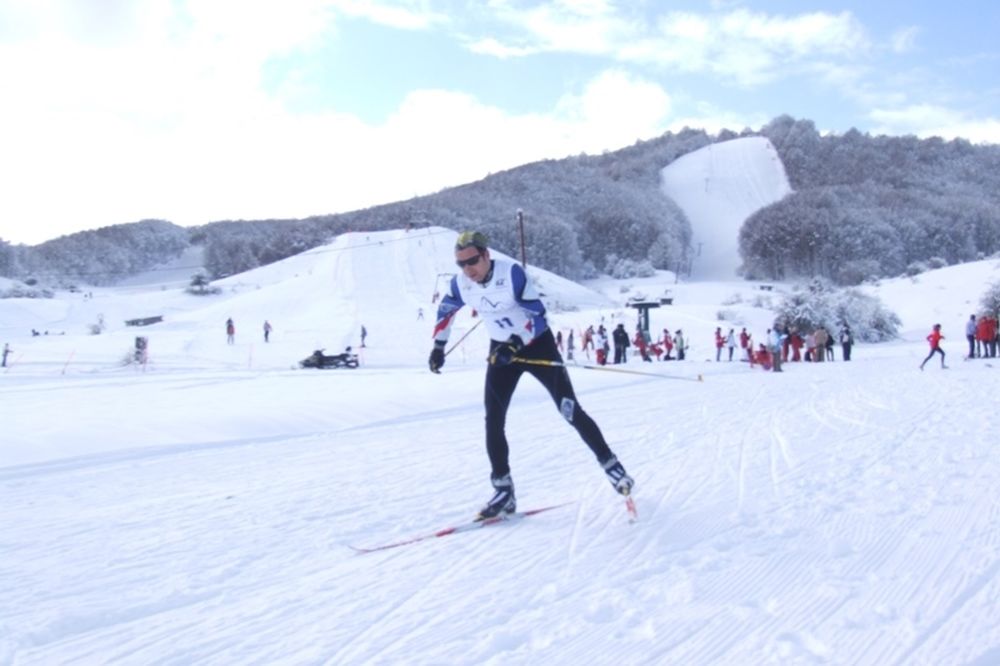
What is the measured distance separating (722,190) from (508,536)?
6127 inches

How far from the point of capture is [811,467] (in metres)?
6.75

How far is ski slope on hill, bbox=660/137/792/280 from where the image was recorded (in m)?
128

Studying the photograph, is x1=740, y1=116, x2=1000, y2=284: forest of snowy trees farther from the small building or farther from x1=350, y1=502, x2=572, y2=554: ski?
x1=350, y1=502, x2=572, y2=554: ski

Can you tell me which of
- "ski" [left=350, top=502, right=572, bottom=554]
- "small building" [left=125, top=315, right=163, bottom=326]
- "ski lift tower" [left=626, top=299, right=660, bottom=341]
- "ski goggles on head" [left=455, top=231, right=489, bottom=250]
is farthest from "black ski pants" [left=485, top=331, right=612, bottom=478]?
"small building" [left=125, top=315, right=163, bottom=326]

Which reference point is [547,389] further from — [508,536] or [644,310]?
[644,310]

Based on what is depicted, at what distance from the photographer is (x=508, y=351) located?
208 inches

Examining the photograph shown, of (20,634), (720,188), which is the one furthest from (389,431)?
(720,188)

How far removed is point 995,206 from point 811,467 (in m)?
134

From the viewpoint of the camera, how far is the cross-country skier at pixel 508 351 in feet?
17.3

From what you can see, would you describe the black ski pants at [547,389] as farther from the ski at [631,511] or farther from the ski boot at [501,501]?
the ski at [631,511]

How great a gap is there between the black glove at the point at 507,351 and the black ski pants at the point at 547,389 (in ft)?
0.15

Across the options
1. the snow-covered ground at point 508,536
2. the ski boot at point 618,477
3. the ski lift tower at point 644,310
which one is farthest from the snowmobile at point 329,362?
the ski boot at point 618,477

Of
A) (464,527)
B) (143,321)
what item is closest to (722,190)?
(143,321)

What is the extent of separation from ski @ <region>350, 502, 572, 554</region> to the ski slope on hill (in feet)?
377
